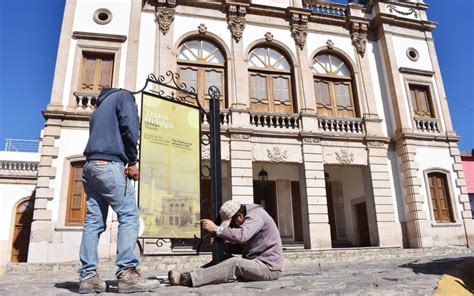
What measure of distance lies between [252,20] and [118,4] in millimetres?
5043

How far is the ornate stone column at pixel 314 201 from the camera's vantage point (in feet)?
40.3

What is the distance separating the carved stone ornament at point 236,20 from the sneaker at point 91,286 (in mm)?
11644

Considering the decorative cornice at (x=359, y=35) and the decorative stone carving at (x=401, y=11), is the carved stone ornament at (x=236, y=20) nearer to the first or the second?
the decorative cornice at (x=359, y=35)

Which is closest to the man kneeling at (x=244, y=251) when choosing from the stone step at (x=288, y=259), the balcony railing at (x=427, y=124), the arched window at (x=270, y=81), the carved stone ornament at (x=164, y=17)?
the stone step at (x=288, y=259)

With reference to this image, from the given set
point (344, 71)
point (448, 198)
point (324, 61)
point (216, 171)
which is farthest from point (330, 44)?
point (216, 171)

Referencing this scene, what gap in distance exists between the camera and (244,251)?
421 cm

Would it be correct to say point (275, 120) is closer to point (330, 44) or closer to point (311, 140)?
point (311, 140)

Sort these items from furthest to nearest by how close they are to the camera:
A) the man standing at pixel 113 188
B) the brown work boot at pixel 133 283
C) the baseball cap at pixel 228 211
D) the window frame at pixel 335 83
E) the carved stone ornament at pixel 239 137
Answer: the window frame at pixel 335 83 < the carved stone ornament at pixel 239 137 < the baseball cap at pixel 228 211 < the man standing at pixel 113 188 < the brown work boot at pixel 133 283

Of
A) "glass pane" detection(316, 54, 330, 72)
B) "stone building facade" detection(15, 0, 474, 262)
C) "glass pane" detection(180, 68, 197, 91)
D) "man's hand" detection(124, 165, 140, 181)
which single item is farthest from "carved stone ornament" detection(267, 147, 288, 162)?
"man's hand" detection(124, 165, 140, 181)

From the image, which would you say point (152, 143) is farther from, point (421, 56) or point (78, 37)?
point (421, 56)

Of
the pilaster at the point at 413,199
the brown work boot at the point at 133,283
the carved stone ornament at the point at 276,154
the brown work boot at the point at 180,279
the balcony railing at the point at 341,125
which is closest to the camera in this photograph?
the brown work boot at the point at 133,283

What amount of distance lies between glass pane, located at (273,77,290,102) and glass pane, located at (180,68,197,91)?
3116mm

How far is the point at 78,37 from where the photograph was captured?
12320mm

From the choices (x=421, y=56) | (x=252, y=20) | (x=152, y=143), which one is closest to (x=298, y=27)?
(x=252, y=20)
